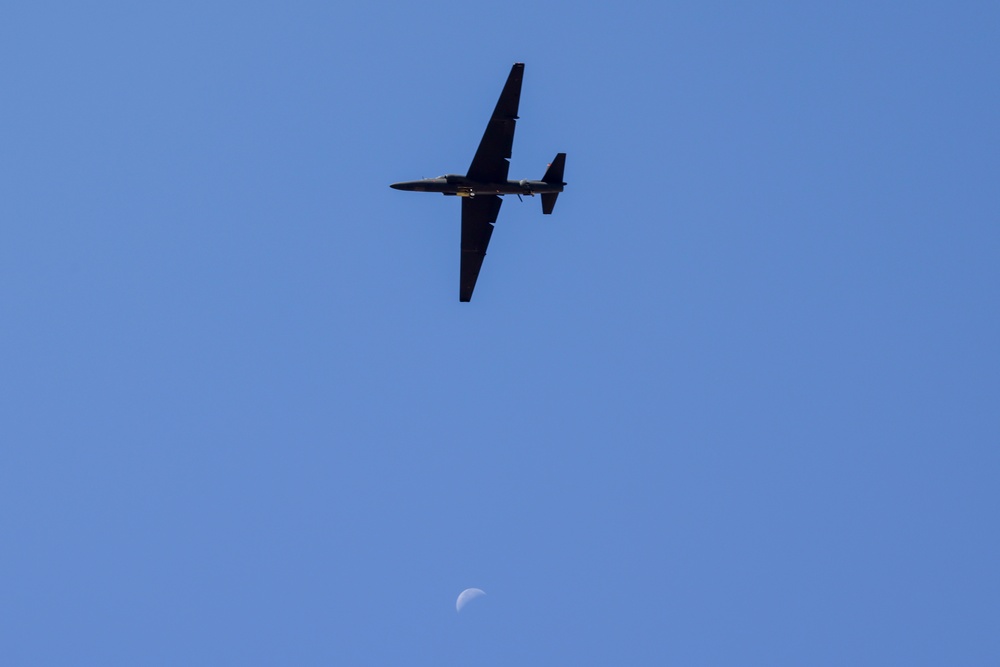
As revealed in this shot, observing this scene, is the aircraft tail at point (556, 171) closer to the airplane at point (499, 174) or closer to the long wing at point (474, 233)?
the airplane at point (499, 174)

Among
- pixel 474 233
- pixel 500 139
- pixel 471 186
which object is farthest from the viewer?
pixel 474 233

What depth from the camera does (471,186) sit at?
8475 cm

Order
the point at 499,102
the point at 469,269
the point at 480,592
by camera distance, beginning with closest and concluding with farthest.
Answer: the point at 499,102 < the point at 469,269 < the point at 480,592

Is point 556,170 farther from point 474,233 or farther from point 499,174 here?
point 474,233

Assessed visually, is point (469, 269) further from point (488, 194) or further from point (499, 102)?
point (499, 102)

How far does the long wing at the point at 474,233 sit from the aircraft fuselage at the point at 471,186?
8.06ft

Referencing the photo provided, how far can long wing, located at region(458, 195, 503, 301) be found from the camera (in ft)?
289

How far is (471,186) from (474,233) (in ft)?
17.2

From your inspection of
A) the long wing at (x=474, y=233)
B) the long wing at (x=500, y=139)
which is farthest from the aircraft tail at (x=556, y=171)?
the long wing at (x=474, y=233)

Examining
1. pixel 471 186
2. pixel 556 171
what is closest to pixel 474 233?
pixel 471 186

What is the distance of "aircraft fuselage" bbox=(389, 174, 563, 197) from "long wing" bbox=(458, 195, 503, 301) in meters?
2.46

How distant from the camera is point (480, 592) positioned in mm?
104000

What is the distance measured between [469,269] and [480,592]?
27496mm

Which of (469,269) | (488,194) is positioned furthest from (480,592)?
(488,194)
